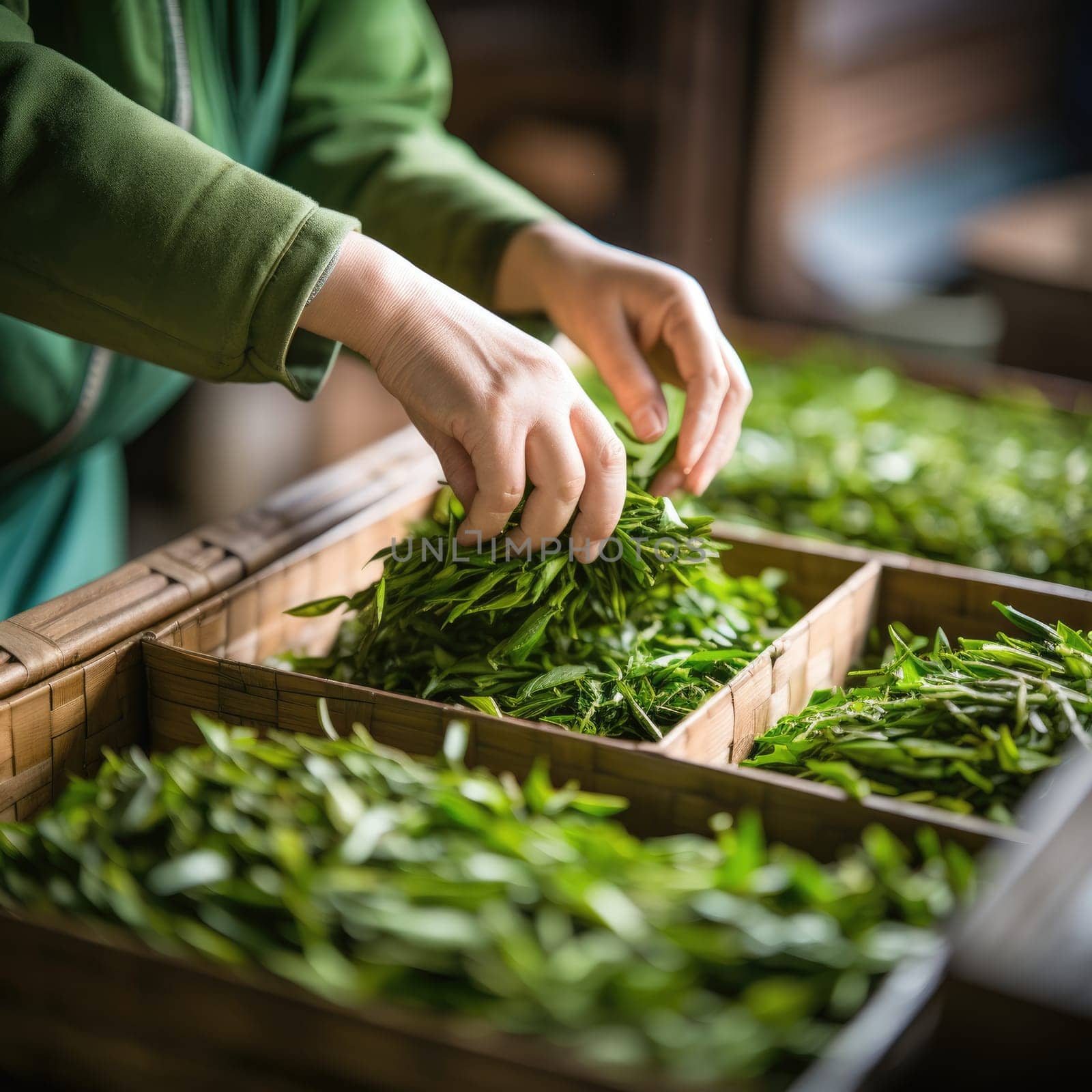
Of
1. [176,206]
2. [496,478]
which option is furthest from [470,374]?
[176,206]

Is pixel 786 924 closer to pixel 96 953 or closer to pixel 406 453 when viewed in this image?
pixel 96 953

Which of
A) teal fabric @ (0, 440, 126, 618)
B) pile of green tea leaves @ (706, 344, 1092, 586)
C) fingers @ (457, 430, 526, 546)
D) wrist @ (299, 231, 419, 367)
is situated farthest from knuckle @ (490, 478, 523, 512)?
teal fabric @ (0, 440, 126, 618)

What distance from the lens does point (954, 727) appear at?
812 mm

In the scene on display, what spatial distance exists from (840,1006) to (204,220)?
0.63m

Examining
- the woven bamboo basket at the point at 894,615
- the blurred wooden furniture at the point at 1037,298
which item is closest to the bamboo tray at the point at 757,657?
the woven bamboo basket at the point at 894,615

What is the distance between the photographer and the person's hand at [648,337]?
3.42 feet

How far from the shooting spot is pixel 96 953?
1.90 feet

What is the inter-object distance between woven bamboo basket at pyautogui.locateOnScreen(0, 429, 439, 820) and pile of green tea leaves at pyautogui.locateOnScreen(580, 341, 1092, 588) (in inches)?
18.2

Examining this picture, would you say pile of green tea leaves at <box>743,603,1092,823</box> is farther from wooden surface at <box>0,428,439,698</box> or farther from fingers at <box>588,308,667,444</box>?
wooden surface at <box>0,428,439,698</box>

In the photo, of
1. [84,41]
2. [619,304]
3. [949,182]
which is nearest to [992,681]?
[619,304]

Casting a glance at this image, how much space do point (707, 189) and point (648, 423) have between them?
190cm

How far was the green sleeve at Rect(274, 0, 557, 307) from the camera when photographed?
1.17 metres

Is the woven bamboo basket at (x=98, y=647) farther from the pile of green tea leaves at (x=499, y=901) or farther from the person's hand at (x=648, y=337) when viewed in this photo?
the person's hand at (x=648, y=337)

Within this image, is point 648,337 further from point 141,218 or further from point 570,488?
point 141,218
